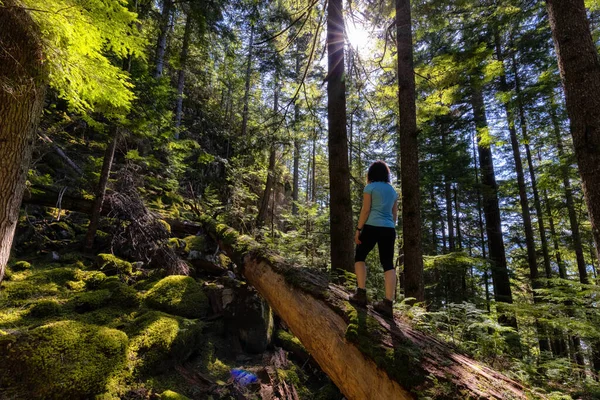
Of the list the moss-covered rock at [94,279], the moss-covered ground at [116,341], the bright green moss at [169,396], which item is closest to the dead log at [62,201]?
the moss-covered ground at [116,341]

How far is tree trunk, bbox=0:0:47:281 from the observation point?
3.35 meters

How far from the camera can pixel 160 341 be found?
4422mm

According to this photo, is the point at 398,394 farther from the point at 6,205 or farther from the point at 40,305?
the point at 40,305

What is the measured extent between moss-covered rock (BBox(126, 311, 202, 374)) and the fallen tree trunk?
175 cm

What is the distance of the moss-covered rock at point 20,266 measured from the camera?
605 cm

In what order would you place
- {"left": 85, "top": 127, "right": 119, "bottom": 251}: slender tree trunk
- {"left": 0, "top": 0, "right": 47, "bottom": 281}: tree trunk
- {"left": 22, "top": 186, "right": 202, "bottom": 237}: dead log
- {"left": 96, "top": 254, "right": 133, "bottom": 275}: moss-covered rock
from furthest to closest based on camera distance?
{"left": 85, "top": 127, "right": 119, "bottom": 251}: slender tree trunk
{"left": 22, "top": 186, "right": 202, "bottom": 237}: dead log
{"left": 96, "top": 254, "right": 133, "bottom": 275}: moss-covered rock
{"left": 0, "top": 0, "right": 47, "bottom": 281}: tree trunk

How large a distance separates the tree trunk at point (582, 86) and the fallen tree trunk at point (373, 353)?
2644 millimetres

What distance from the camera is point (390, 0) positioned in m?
7.67

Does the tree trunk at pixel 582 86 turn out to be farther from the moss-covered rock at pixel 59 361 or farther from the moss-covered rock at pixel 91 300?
the moss-covered rock at pixel 91 300

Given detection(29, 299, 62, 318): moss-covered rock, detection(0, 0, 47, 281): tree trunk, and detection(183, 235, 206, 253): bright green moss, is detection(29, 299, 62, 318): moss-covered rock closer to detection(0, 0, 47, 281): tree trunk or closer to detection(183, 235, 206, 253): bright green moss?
detection(0, 0, 47, 281): tree trunk

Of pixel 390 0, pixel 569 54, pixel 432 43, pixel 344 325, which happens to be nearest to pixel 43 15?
pixel 344 325

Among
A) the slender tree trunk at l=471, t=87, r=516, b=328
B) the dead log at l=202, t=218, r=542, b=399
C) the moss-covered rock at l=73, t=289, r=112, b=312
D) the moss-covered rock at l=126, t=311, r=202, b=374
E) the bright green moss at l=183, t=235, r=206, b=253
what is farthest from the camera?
the slender tree trunk at l=471, t=87, r=516, b=328

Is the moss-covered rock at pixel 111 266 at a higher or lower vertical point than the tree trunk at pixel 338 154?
lower

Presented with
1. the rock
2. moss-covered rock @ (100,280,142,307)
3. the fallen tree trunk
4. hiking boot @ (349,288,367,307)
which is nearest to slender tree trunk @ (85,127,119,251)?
moss-covered rock @ (100,280,142,307)
